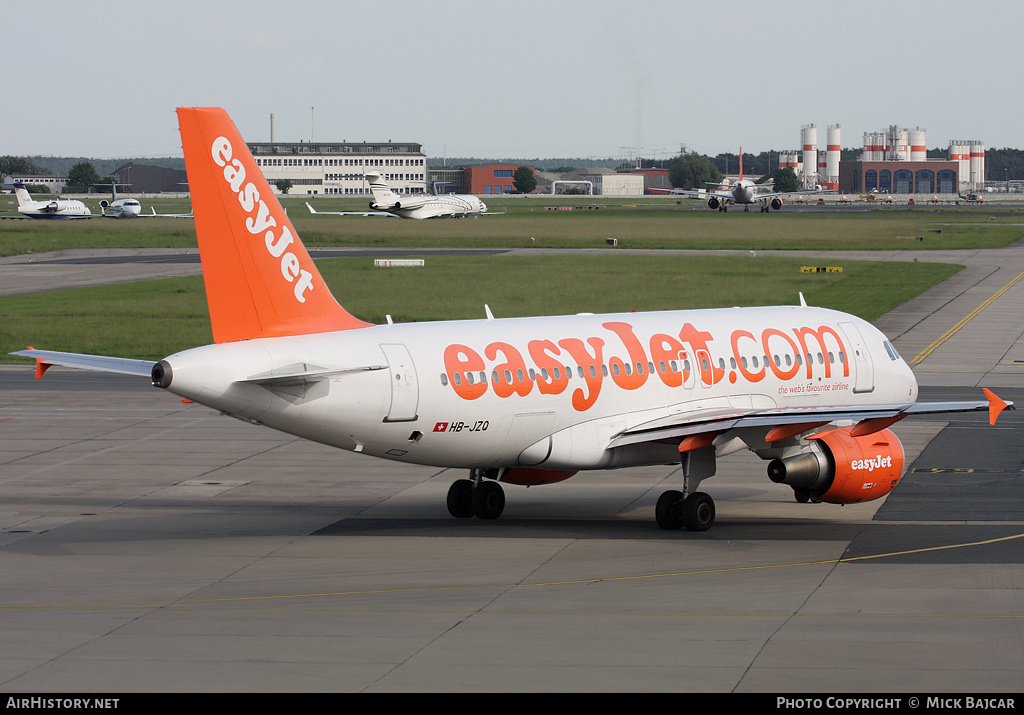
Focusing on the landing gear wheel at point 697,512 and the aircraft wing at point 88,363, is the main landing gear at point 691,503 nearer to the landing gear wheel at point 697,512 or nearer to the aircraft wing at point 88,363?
the landing gear wheel at point 697,512

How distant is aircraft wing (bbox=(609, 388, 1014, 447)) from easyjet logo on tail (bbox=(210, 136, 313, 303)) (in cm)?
756

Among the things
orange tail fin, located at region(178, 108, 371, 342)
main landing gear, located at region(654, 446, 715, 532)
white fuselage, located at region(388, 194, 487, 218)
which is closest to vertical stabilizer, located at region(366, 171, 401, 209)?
white fuselage, located at region(388, 194, 487, 218)

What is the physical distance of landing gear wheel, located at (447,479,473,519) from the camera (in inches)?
1137

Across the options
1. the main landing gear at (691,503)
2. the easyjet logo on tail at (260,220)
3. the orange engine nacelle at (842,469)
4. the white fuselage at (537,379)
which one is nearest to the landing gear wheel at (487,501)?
the white fuselage at (537,379)

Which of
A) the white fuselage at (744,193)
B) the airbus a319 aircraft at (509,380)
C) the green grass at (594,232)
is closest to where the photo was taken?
the airbus a319 aircraft at (509,380)

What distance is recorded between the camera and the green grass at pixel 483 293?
6481 cm

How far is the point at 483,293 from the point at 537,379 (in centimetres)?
5385

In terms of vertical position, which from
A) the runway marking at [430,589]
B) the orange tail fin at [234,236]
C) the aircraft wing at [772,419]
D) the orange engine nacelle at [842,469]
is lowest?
the runway marking at [430,589]

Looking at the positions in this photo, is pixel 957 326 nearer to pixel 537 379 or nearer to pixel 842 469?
pixel 842 469

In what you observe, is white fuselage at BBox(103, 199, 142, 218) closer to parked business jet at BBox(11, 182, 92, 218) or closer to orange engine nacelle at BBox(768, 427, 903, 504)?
parked business jet at BBox(11, 182, 92, 218)

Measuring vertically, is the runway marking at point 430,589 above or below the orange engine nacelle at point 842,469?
below

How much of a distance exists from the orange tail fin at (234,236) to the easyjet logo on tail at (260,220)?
0.06 ft

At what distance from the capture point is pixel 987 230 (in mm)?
149750

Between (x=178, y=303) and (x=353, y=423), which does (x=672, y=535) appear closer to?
(x=353, y=423)
